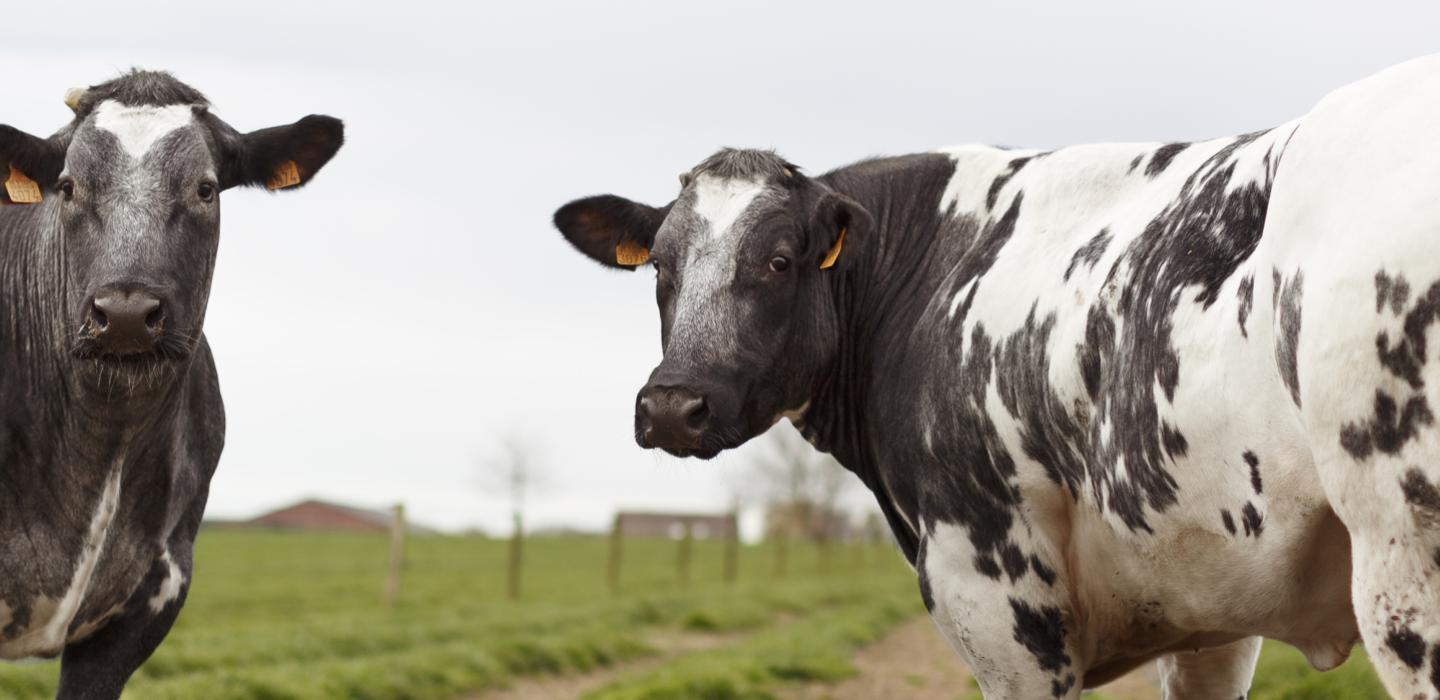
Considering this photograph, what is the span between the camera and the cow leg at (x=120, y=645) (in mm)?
5520

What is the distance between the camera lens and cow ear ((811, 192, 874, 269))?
5402 millimetres

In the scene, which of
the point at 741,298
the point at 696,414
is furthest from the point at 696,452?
the point at 741,298

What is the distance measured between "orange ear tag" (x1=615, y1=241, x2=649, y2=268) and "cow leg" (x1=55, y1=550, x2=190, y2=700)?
223 cm

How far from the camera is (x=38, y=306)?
5445 mm

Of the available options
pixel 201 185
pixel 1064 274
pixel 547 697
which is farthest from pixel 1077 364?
pixel 547 697

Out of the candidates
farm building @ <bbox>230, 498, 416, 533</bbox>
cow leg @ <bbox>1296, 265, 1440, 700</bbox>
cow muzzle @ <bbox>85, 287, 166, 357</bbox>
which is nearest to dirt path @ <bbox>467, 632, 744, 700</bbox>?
cow muzzle @ <bbox>85, 287, 166, 357</bbox>

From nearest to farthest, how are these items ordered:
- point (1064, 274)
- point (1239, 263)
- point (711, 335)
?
point (1239, 263) → point (1064, 274) → point (711, 335)

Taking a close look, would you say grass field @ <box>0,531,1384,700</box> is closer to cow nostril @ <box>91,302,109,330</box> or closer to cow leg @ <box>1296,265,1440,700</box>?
cow nostril @ <box>91,302,109,330</box>

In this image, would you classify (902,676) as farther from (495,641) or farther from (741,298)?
(741,298)

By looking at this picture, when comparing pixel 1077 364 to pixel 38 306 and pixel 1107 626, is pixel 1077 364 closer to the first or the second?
pixel 1107 626

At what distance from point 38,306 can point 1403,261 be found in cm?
476

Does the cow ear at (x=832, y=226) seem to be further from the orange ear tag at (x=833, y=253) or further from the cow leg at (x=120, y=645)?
the cow leg at (x=120, y=645)

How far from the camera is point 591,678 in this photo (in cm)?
1230

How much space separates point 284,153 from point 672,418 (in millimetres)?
2039
